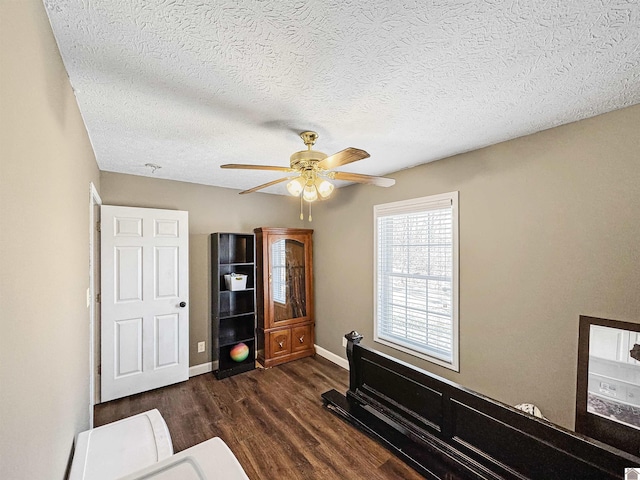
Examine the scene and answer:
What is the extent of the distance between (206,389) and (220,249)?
164 cm

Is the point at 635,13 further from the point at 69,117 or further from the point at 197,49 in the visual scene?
the point at 69,117

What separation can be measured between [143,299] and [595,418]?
3.93 m

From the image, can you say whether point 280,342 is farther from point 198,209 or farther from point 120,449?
point 120,449

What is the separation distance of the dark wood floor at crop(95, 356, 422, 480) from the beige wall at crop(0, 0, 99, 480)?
129 cm

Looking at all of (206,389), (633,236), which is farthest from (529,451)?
(206,389)

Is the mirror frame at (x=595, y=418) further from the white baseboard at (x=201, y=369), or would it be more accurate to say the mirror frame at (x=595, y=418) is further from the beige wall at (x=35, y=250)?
the white baseboard at (x=201, y=369)

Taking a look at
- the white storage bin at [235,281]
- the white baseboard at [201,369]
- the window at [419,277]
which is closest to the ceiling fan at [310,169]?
the window at [419,277]

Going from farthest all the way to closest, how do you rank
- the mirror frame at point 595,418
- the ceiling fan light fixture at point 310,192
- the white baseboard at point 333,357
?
the white baseboard at point 333,357
the ceiling fan light fixture at point 310,192
the mirror frame at point 595,418

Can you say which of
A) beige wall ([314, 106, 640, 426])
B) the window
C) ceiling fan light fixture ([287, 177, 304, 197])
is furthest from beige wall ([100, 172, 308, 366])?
beige wall ([314, 106, 640, 426])

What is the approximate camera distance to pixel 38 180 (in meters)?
0.88

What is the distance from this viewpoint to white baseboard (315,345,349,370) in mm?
3704

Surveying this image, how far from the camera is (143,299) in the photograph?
3.06m

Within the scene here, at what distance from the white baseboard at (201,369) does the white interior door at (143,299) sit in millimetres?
135

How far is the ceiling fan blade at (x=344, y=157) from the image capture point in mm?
1456
